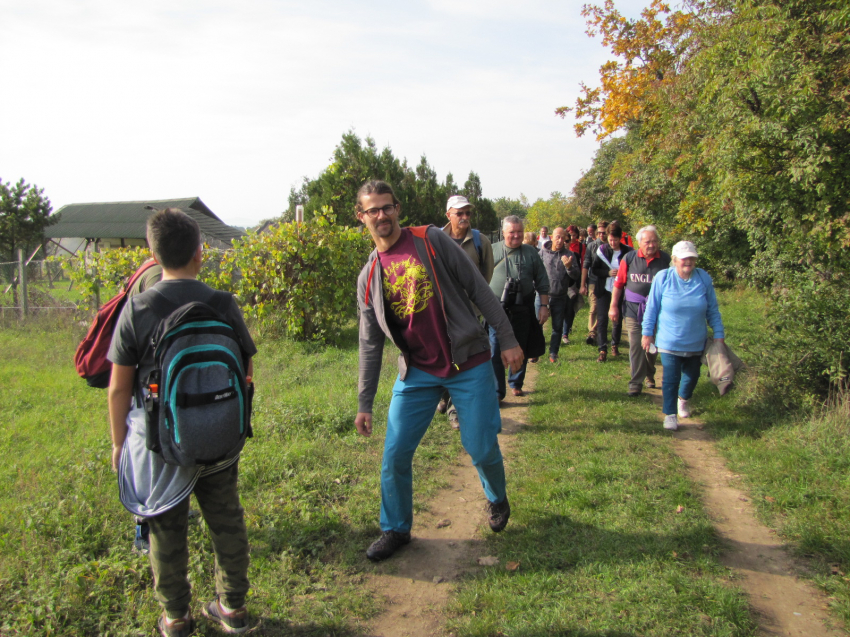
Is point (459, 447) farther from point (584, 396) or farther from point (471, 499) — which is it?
point (584, 396)

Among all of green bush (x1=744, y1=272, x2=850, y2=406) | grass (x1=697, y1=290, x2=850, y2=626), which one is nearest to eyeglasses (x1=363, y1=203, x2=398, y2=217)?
grass (x1=697, y1=290, x2=850, y2=626)

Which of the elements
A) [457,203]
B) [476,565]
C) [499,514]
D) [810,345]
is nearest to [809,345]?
[810,345]

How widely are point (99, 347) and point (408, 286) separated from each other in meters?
1.59

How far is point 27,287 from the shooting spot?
36.2 ft

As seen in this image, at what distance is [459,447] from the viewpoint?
5.34 metres

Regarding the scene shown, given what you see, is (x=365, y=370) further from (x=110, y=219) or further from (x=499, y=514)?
(x=110, y=219)

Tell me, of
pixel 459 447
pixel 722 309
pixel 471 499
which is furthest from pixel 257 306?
pixel 722 309

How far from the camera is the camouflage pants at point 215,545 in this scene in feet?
8.45

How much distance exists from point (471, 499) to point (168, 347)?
9.10 ft

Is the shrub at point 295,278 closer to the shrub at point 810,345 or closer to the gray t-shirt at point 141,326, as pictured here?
the shrub at point 810,345

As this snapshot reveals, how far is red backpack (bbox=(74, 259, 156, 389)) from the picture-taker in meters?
2.70


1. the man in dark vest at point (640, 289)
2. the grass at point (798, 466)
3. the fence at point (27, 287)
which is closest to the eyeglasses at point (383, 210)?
the grass at point (798, 466)

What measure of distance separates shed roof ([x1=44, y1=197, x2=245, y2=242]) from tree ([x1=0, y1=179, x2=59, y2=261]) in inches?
506

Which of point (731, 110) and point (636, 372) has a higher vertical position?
point (731, 110)
